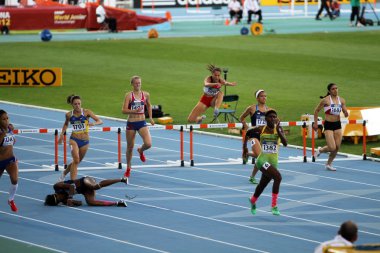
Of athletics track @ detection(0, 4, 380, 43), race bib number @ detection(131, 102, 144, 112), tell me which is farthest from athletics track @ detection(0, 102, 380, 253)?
athletics track @ detection(0, 4, 380, 43)

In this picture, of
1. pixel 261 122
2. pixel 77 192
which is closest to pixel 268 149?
pixel 261 122

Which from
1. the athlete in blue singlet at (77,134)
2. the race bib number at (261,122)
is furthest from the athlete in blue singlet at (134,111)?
the race bib number at (261,122)

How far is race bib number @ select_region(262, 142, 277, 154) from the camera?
20031 mm

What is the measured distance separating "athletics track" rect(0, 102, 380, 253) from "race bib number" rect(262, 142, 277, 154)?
3.71 ft

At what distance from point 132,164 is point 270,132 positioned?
6.06 meters

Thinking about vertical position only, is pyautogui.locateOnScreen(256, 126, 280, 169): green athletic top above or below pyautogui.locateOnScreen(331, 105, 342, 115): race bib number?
below

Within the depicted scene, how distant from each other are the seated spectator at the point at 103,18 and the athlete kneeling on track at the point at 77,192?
37023mm

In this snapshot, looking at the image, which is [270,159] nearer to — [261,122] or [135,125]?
[261,122]

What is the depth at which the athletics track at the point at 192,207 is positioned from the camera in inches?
719

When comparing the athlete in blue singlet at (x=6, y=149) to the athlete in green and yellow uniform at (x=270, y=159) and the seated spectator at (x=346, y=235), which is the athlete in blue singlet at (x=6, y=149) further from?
the seated spectator at (x=346, y=235)

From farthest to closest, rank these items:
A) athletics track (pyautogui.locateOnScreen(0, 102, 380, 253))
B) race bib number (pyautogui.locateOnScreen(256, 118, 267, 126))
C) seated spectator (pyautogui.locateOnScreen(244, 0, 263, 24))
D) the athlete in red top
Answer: seated spectator (pyautogui.locateOnScreen(244, 0, 263, 24)) → the athlete in red top → race bib number (pyautogui.locateOnScreen(256, 118, 267, 126)) → athletics track (pyautogui.locateOnScreen(0, 102, 380, 253))

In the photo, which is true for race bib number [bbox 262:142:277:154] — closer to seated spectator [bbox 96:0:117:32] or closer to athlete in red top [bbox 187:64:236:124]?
athlete in red top [bbox 187:64:236:124]

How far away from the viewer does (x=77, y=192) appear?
20.8 metres

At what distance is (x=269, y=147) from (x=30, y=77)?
Result: 20694 millimetres
